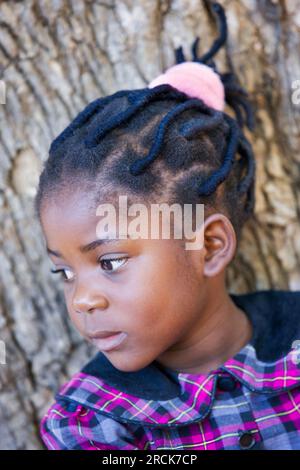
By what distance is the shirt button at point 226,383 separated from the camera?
5.43ft

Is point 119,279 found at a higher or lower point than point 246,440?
higher

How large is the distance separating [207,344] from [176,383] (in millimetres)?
133

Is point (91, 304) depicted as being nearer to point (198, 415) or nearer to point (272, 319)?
point (198, 415)

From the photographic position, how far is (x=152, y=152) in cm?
152

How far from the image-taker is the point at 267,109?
2.07m

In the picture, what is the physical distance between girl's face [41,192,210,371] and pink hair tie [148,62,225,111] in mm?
435

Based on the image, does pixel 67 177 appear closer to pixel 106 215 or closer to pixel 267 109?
→ pixel 106 215

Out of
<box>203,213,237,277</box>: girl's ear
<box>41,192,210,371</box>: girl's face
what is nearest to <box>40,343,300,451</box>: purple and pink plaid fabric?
<box>41,192,210,371</box>: girl's face

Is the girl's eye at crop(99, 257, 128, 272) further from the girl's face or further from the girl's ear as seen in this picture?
the girl's ear

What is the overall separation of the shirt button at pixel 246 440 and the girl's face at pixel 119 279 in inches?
11.9

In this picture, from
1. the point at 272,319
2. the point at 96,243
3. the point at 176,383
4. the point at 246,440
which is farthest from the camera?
the point at 272,319

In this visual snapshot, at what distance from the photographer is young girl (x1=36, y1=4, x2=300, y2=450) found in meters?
1.53

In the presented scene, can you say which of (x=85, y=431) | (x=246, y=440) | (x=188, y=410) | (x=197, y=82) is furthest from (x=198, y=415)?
(x=197, y=82)

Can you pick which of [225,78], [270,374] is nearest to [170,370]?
[270,374]
